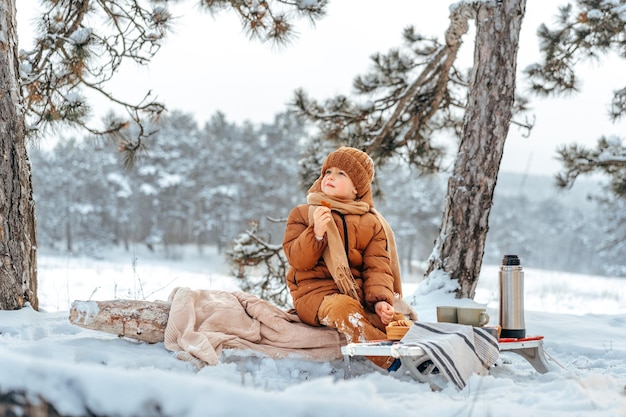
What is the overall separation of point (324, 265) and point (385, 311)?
18.7 inches

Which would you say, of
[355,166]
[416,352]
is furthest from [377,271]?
[416,352]

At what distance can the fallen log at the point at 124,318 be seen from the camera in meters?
3.37

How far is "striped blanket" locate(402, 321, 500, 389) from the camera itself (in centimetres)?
267

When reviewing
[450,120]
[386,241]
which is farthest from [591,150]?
[386,241]

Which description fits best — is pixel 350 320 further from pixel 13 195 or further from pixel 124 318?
pixel 13 195

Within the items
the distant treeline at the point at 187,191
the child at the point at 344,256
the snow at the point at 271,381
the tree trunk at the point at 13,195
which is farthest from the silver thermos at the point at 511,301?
the distant treeline at the point at 187,191

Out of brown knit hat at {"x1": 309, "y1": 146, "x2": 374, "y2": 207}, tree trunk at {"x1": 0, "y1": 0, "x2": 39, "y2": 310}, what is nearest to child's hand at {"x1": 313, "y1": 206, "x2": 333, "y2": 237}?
brown knit hat at {"x1": 309, "y1": 146, "x2": 374, "y2": 207}

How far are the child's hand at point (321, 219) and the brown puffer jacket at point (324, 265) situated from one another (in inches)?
3.1

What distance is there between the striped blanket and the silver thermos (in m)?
0.37

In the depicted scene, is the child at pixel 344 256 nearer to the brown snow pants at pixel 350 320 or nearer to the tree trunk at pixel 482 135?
the brown snow pants at pixel 350 320

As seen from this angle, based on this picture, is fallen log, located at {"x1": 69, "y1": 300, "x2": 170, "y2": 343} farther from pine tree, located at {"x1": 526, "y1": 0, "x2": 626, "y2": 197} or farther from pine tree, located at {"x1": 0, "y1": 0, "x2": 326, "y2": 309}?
pine tree, located at {"x1": 526, "y1": 0, "x2": 626, "y2": 197}

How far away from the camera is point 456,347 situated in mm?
2826

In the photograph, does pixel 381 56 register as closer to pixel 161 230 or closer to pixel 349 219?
pixel 349 219

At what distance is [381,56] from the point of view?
671 centimetres
